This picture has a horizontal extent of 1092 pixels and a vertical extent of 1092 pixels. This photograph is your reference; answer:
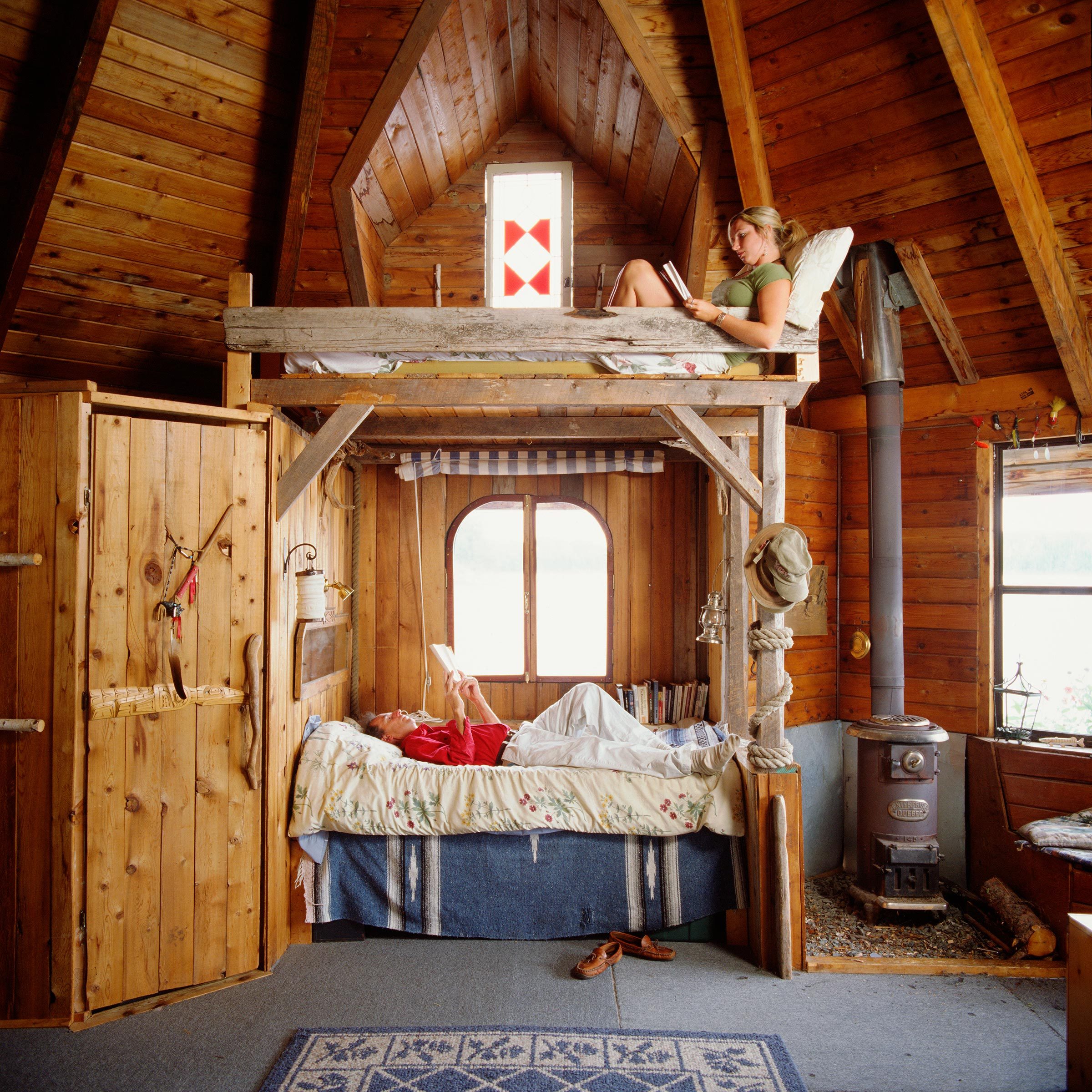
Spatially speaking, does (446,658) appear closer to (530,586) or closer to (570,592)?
(530,586)

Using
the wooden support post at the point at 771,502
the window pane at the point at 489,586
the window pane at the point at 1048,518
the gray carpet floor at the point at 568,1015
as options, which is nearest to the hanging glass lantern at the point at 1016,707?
the window pane at the point at 1048,518

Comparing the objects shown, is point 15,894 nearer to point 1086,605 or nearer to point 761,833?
point 761,833

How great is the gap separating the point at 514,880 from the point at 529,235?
3670 mm

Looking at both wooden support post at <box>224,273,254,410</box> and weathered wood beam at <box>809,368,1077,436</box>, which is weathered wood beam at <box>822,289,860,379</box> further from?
wooden support post at <box>224,273,254,410</box>

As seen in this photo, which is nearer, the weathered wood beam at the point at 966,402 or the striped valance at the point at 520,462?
the weathered wood beam at the point at 966,402

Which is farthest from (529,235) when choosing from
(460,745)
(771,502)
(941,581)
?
(941,581)

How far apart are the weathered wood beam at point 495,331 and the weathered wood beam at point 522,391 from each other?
6.3 inches

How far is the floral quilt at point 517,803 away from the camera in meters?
3.35

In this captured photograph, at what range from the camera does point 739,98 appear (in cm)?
357

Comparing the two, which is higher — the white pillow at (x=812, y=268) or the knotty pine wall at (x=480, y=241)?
the knotty pine wall at (x=480, y=241)

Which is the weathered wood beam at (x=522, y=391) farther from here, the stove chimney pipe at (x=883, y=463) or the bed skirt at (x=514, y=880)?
the bed skirt at (x=514, y=880)

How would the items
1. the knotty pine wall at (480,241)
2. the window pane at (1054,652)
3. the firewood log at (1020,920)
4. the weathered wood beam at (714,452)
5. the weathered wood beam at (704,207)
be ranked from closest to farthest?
the weathered wood beam at (714,452)
the firewood log at (1020,920)
the weathered wood beam at (704,207)
the window pane at (1054,652)
the knotty pine wall at (480,241)

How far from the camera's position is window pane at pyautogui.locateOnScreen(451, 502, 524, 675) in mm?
5184

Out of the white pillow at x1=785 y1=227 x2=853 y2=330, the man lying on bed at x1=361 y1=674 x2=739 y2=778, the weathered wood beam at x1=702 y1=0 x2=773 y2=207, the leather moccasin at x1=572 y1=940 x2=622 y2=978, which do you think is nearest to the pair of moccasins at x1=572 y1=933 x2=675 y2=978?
the leather moccasin at x1=572 y1=940 x2=622 y2=978
